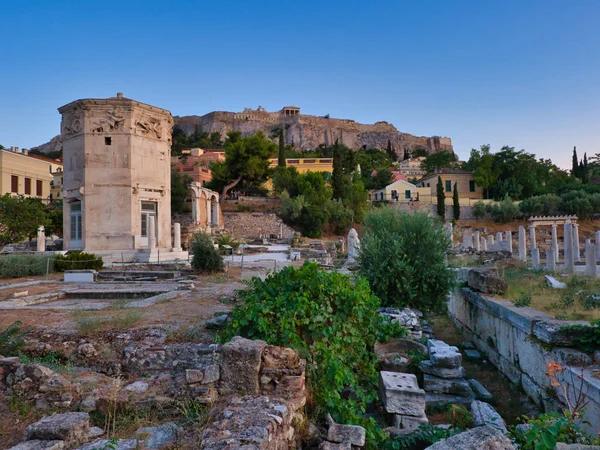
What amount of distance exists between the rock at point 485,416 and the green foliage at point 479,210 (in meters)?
45.4

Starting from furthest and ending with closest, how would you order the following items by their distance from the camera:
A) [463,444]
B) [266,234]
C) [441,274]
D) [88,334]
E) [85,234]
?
[266,234] → [85,234] → [441,274] → [88,334] → [463,444]

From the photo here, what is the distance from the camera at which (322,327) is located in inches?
171

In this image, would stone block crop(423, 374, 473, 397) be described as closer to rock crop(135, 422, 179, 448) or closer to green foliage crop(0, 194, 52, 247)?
rock crop(135, 422, 179, 448)

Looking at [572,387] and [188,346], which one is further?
[188,346]

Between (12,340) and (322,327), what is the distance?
4093mm

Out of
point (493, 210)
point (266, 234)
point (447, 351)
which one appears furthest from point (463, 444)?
point (493, 210)

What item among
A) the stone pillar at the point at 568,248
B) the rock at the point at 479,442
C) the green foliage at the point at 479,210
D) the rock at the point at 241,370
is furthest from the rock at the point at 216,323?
the green foliage at the point at 479,210

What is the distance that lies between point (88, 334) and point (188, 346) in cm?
164

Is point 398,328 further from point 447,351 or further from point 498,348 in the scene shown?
point 498,348

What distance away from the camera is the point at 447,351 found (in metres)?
5.50

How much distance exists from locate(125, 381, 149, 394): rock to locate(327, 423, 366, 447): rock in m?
1.83

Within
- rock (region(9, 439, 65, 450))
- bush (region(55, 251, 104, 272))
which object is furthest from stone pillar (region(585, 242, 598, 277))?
bush (region(55, 251, 104, 272))

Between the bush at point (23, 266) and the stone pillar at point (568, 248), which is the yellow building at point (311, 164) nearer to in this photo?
the stone pillar at point (568, 248)

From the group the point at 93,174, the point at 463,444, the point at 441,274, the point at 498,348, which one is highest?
the point at 93,174
